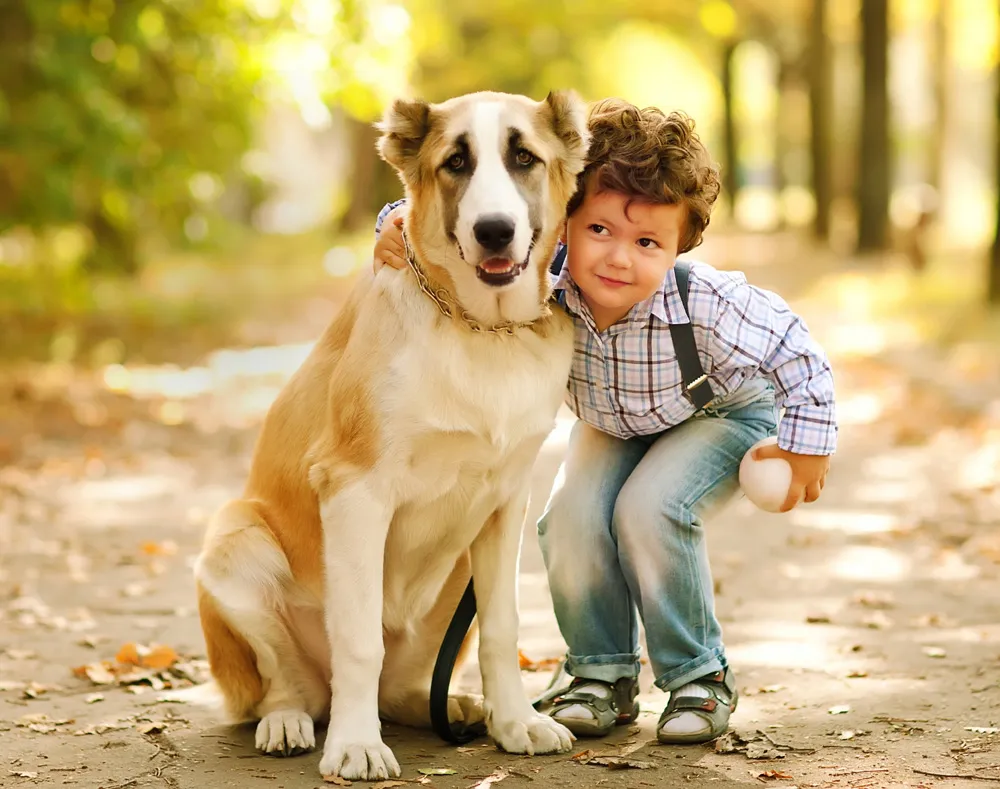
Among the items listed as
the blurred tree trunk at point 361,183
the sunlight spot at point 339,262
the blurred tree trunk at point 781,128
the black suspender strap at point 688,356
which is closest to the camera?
the black suspender strap at point 688,356

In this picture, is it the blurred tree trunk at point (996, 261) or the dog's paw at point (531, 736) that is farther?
the blurred tree trunk at point (996, 261)

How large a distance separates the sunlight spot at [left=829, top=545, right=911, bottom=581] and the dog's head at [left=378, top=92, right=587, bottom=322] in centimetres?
264

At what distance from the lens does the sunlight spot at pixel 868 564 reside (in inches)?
215

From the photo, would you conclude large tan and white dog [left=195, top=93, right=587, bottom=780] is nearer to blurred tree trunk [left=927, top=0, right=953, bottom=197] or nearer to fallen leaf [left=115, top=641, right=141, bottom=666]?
fallen leaf [left=115, top=641, right=141, bottom=666]

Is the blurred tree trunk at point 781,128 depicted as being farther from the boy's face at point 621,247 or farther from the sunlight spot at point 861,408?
the boy's face at point 621,247

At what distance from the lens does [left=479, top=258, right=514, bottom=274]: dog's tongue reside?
327 cm

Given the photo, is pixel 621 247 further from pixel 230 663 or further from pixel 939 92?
pixel 939 92

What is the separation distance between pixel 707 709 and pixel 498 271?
53.1 inches

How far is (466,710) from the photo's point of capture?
3775mm

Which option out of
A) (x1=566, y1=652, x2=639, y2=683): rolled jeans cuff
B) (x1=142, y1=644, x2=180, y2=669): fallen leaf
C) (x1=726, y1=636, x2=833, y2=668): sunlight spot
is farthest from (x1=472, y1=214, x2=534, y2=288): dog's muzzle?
(x1=142, y1=644, x2=180, y2=669): fallen leaf

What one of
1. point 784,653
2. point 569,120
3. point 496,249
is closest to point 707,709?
point 784,653

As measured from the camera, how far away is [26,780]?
3254mm

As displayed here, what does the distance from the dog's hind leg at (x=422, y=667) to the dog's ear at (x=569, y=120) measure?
1.25 m

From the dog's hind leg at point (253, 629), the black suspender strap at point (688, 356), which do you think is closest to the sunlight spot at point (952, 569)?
the black suspender strap at point (688, 356)
